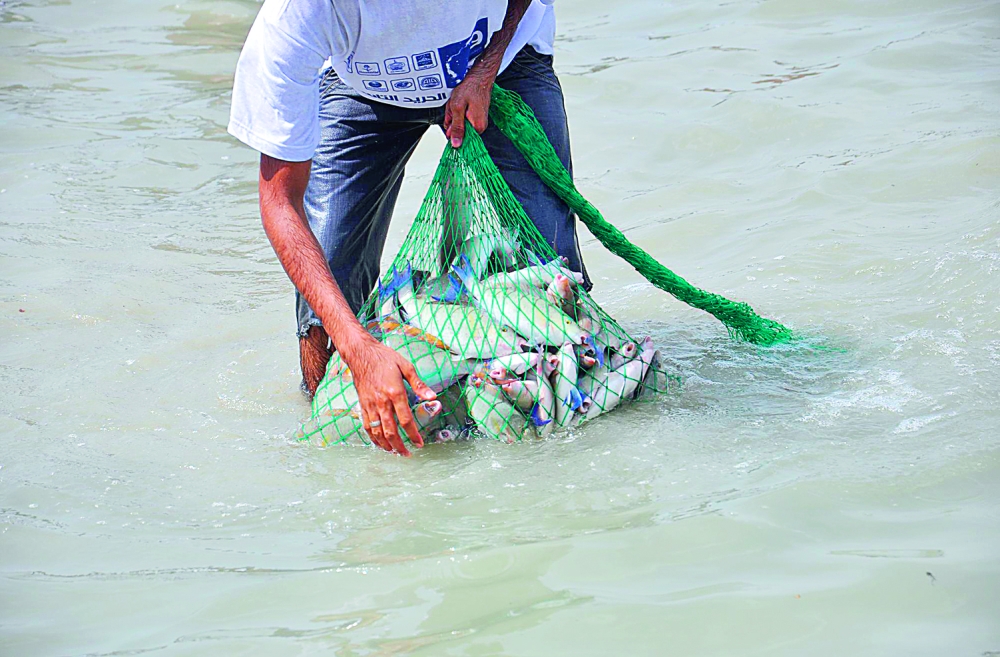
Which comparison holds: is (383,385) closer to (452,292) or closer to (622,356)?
(452,292)

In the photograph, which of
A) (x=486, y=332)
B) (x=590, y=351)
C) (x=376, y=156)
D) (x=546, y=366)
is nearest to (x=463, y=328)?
(x=486, y=332)

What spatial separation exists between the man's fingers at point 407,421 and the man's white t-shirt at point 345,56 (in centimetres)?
77

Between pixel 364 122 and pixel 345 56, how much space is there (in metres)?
0.35

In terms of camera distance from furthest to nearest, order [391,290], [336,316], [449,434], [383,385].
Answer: [391,290] < [449,434] < [336,316] < [383,385]

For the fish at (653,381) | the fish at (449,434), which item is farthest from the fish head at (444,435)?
the fish at (653,381)

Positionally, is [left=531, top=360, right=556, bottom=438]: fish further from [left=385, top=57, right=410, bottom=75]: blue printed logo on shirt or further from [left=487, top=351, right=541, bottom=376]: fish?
[left=385, top=57, right=410, bottom=75]: blue printed logo on shirt

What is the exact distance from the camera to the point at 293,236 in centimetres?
276

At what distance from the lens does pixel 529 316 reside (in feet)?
9.68

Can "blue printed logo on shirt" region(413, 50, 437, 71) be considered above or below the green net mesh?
above

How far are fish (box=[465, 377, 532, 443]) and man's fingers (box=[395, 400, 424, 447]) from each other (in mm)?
220

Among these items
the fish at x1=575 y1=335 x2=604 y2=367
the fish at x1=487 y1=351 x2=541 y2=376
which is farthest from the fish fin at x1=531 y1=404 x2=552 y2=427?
the fish at x1=575 y1=335 x2=604 y2=367

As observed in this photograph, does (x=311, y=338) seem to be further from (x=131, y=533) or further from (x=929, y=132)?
(x=929, y=132)

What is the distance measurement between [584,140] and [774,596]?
4.46 m

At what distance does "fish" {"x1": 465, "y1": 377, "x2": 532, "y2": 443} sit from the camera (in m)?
2.83
